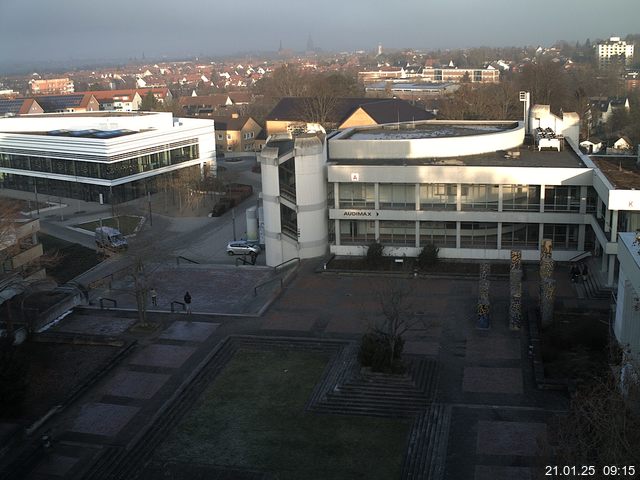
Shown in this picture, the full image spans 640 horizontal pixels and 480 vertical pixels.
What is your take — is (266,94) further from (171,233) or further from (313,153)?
(313,153)

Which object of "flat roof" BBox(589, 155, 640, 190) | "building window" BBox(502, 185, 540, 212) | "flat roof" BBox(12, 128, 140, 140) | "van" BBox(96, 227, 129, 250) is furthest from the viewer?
"flat roof" BBox(12, 128, 140, 140)

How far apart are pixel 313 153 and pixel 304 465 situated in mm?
19948

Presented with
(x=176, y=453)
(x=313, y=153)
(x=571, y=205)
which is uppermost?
(x=313, y=153)

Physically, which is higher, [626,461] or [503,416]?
[626,461]

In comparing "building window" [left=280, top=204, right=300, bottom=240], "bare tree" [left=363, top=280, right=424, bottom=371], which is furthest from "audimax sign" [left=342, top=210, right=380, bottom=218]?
"bare tree" [left=363, top=280, right=424, bottom=371]

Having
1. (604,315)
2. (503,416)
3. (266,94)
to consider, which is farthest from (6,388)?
(266,94)

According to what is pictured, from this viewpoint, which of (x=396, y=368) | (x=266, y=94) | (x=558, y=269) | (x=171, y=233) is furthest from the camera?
(x=266, y=94)

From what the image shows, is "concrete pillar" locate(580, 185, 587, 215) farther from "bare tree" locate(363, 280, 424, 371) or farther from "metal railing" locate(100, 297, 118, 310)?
"metal railing" locate(100, 297, 118, 310)

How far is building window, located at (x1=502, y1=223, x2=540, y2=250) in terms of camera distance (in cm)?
3559

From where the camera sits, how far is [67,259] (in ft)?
133

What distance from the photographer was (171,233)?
45656 millimetres

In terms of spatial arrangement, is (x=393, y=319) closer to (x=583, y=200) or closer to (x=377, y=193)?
(x=377, y=193)

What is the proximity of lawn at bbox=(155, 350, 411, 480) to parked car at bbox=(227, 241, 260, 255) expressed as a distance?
15848 millimetres

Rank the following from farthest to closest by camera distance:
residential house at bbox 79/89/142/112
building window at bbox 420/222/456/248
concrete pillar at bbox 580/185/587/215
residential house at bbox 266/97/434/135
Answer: residential house at bbox 79/89/142/112, residential house at bbox 266/97/434/135, building window at bbox 420/222/456/248, concrete pillar at bbox 580/185/587/215
